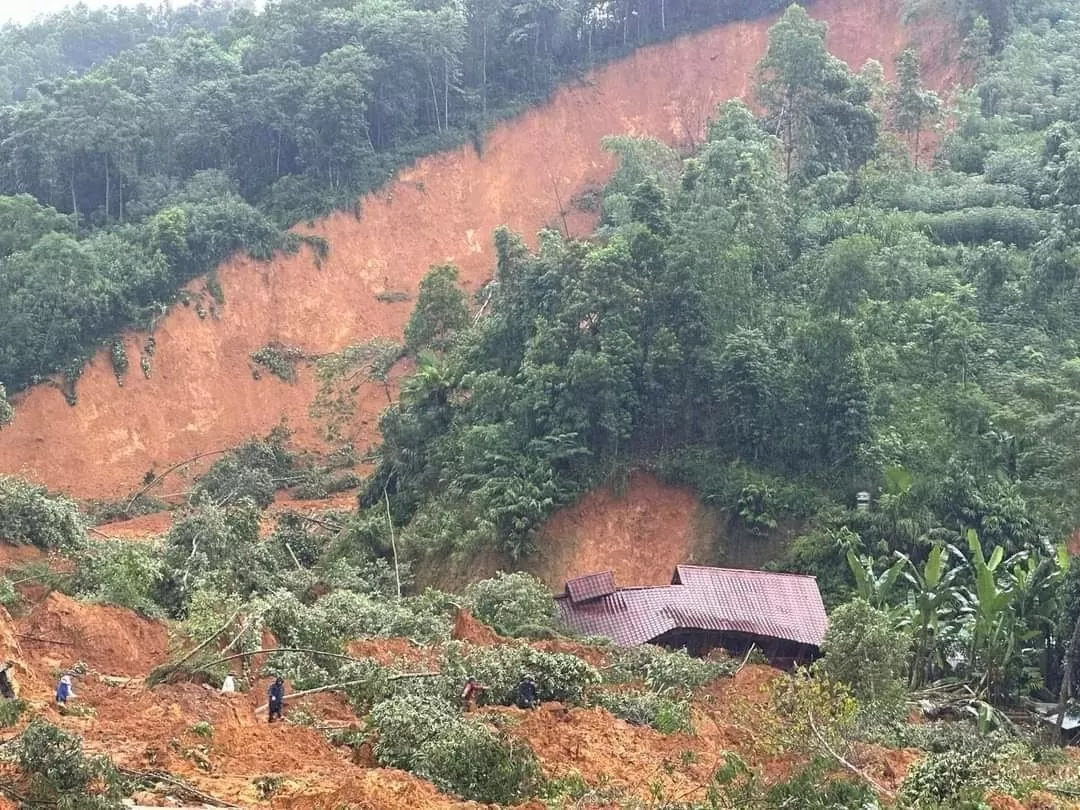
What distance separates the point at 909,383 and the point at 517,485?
27.5ft

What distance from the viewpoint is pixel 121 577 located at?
20266 mm

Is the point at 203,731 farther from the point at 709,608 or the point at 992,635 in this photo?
the point at 992,635

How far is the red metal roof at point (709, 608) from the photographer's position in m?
21.5

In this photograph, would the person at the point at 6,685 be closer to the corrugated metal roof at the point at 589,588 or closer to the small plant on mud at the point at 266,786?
the small plant on mud at the point at 266,786

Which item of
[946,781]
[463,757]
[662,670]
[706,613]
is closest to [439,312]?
[706,613]

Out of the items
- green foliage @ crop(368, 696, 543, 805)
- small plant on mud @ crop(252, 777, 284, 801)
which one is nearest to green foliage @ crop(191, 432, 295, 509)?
green foliage @ crop(368, 696, 543, 805)

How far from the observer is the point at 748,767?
13320 mm

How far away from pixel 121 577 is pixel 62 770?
9703mm

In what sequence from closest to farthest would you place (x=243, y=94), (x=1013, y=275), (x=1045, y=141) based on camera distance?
(x=1013, y=275) < (x=1045, y=141) < (x=243, y=94)

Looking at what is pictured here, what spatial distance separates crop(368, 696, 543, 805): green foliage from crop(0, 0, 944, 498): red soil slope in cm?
2385

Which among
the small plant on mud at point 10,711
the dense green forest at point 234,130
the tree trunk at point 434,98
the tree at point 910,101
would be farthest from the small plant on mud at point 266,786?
the tree trunk at point 434,98

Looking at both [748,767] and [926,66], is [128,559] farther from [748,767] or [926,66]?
[926,66]

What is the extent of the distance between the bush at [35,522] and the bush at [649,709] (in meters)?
10.8

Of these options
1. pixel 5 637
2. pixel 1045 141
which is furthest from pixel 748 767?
pixel 1045 141
